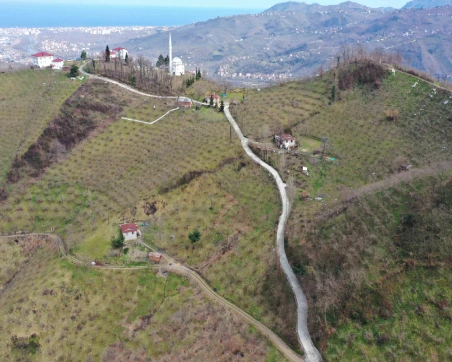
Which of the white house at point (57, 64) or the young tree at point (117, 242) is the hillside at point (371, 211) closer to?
the young tree at point (117, 242)

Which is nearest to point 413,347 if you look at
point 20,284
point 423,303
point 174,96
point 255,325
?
point 423,303

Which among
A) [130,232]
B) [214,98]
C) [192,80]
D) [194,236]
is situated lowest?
[130,232]

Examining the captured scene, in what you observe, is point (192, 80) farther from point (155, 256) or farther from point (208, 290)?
point (208, 290)

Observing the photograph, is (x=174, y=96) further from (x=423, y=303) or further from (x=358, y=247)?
(x=423, y=303)

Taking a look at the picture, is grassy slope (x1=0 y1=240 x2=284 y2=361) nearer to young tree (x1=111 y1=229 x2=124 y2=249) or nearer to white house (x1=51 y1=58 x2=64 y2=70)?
young tree (x1=111 y1=229 x2=124 y2=249)

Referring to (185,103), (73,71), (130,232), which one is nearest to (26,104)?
(73,71)

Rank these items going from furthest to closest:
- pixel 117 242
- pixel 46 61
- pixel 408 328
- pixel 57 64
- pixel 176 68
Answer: pixel 176 68 < pixel 57 64 < pixel 46 61 < pixel 117 242 < pixel 408 328

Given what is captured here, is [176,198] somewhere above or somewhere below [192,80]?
below

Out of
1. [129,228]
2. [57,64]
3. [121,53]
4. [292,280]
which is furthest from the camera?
[121,53]
